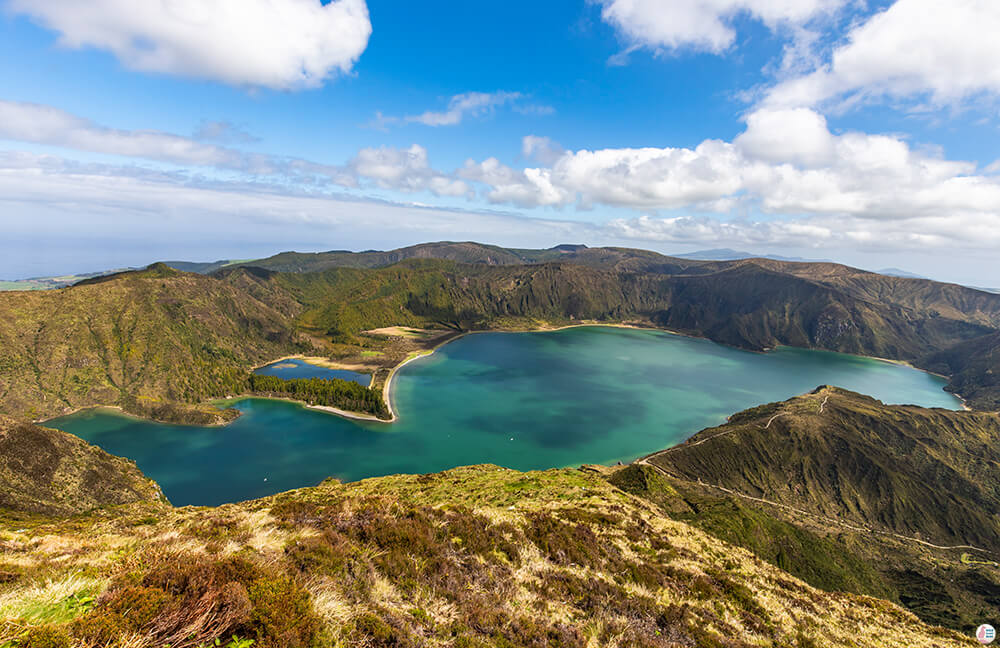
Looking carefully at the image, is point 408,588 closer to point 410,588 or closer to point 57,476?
point 410,588

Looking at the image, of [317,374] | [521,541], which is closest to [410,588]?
[521,541]

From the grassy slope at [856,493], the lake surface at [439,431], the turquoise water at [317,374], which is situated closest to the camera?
the grassy slope at [856,493]

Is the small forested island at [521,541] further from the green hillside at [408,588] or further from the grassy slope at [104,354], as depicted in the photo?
the grassy slope at [104,354]

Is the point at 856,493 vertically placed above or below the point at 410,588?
below

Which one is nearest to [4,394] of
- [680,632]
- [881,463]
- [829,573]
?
[680,632]

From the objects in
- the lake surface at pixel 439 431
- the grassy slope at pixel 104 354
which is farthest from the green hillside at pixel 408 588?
the grassy slope at pixel 104 354

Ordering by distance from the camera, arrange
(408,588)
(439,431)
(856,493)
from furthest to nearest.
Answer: (439,431), (856,493), (408,588)

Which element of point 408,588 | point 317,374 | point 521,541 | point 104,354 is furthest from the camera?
point 317,374

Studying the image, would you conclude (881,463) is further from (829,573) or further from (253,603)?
(253,603)
